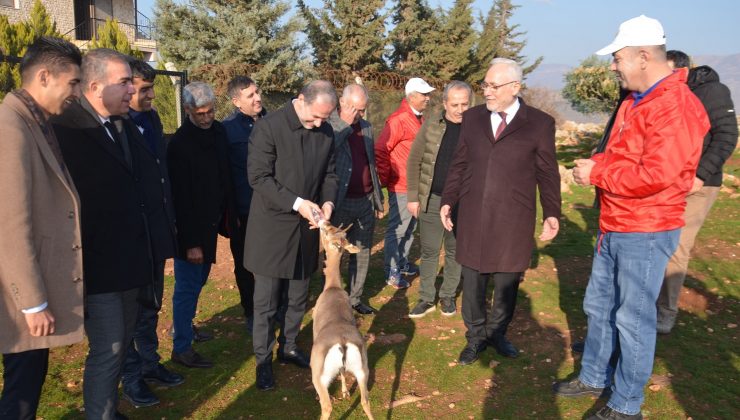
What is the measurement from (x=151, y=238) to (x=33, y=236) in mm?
1201

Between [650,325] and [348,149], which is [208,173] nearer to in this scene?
[348,149]

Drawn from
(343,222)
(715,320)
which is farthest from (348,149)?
(715,320)

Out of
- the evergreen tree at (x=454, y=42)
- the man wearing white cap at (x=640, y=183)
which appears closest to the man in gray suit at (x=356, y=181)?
the man wearing white cap at (x=640, y=183)

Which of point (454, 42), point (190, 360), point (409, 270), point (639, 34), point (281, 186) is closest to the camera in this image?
point (639, 34)

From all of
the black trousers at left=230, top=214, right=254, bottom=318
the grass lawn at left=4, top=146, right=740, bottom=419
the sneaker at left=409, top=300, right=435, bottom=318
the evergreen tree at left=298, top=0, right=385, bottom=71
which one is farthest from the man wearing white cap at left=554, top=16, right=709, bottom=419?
the evergreen tree at left=298, top=0, right=385, bottom=71

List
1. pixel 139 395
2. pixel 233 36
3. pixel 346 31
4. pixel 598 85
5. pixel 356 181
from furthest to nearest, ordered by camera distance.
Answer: pixel 346 31 → pixel 598 85 → pixel 233 36 → pixel 356 181 → pixel 139 395

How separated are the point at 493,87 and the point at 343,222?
2453 millimetres

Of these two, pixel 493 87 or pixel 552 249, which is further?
pixel 552 249

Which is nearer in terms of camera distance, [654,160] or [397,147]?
[654,160]

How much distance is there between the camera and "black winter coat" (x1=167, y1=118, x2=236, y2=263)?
478 centimetres

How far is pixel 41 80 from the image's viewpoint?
267 centimetres

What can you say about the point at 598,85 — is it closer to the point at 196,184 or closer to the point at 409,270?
the point at 409,270

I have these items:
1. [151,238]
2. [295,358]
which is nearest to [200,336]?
[295,358]

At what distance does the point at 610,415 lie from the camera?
392cm
